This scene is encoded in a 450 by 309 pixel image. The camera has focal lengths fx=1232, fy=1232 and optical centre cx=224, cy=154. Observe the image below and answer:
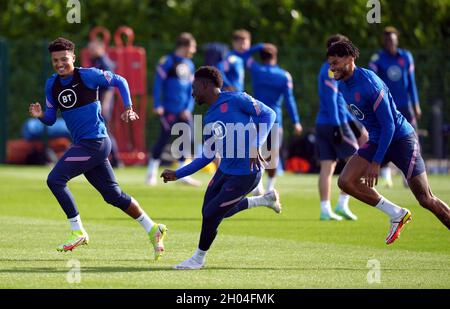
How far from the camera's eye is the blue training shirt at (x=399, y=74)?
60.4ft

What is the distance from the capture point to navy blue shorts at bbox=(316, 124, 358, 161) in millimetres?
16000

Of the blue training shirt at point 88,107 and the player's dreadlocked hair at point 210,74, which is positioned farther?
the blue training shirt at point 88,107

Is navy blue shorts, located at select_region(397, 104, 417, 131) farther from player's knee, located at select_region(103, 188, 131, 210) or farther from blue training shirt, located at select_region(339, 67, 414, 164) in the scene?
player's knee, located at select_region(103, 188, 131, 210)

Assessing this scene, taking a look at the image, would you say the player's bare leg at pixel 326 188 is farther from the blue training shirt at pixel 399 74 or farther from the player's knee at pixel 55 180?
the player's knee at pixel 55 180

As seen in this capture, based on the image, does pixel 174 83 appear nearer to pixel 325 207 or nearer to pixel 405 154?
pixel 325 207

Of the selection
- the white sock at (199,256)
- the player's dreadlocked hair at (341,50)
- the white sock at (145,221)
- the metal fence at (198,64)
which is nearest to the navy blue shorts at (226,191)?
the white sock at (199,256)

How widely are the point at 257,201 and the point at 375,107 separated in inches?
59.1

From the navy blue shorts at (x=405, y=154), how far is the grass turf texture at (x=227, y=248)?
2.88ft

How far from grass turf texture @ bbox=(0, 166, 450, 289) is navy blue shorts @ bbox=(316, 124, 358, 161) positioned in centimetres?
90

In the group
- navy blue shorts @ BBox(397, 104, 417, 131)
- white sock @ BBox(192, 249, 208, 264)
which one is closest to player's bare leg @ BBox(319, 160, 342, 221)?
navy blue shorts @ BBox(397, 104, 417, 131)

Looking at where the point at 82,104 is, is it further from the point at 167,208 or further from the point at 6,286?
the point at 167,208

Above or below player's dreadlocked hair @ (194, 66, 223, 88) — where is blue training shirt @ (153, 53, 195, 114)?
below

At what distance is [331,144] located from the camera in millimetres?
16172

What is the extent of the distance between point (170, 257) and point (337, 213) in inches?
198
